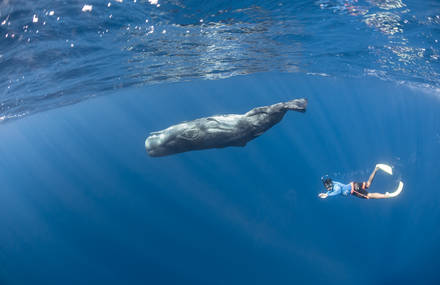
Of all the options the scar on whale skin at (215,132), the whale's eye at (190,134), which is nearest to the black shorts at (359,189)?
the scar on whale skin at (215,132)

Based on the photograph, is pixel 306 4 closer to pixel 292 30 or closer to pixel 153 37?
pixel 292 30

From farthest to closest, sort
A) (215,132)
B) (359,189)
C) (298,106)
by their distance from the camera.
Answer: (359,189) → (215,132) → (298,106)

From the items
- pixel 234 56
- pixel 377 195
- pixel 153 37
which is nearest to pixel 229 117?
pixel 377 195

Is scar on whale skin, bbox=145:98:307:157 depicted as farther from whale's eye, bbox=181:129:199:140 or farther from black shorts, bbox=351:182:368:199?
black shorts, bbox=351:182:368:199

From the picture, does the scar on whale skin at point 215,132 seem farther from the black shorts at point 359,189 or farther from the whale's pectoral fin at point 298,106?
the black shorts at point 359,189

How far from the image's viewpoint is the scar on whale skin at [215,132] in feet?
15.7

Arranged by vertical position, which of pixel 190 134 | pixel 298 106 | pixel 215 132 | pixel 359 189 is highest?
pixel 359 189

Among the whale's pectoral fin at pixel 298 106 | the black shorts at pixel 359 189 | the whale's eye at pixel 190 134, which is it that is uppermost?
the black shorts at pixel 359 189

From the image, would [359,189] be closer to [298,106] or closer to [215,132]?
[298,106]

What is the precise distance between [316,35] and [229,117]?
45.8 feet

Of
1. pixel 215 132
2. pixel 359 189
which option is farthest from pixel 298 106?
pixel 359 189

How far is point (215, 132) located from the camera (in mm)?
5020

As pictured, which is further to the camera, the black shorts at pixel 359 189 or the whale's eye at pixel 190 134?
the black shorts at pixel 359 189

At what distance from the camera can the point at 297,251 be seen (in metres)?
30.9
